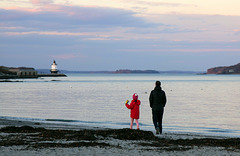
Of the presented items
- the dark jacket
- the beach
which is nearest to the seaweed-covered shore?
the beach

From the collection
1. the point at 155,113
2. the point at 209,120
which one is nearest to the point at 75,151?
the point at 155,113

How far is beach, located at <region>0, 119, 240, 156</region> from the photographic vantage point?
1087cm

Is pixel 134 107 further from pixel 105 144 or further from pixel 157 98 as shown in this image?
pixel 105 144

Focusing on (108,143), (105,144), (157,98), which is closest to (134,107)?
(157,98)

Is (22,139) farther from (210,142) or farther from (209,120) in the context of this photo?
(209,120)

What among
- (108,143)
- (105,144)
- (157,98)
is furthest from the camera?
(157,98)

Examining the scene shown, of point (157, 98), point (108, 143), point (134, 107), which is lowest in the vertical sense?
point (108, 143)

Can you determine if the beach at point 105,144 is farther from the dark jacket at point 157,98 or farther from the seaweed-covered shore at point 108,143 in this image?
the dark jacket at point 157,98

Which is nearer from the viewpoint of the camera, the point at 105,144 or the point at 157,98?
the point at 105,144

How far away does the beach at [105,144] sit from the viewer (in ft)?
35.7

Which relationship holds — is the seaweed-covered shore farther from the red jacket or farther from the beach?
the red jacket

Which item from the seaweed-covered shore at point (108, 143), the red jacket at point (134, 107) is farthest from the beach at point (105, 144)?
the red jacket at point (134, 107)

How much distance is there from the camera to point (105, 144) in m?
12.1

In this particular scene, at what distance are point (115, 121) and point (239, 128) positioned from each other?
7.95m
